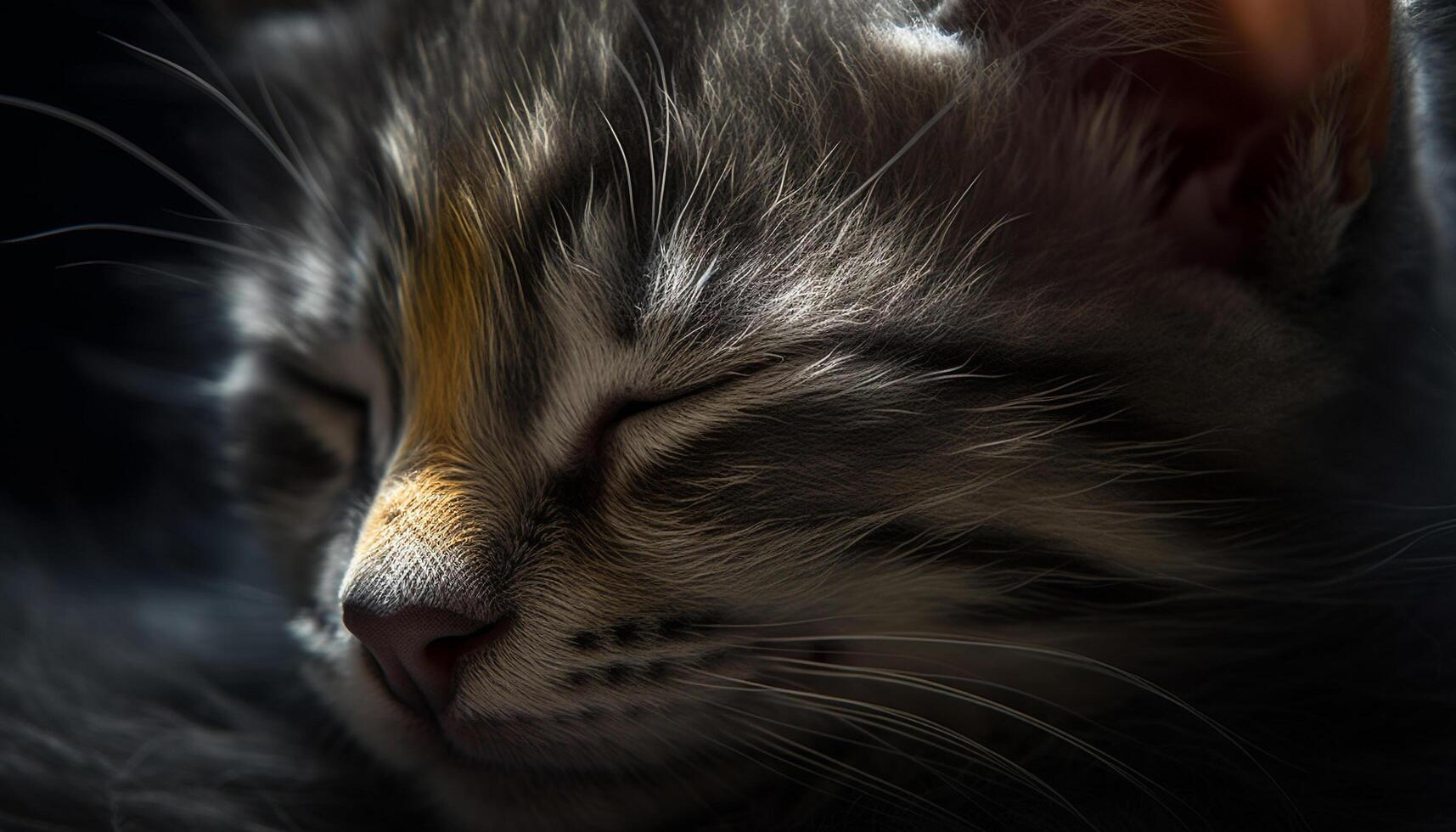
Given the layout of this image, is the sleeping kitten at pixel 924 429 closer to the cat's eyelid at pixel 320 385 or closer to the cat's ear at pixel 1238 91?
the cat's ear at pixel 1238 91

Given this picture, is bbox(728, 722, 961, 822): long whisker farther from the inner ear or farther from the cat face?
the inner ear

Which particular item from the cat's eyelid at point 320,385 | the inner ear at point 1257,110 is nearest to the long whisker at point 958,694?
the inner ear at point 1257,110

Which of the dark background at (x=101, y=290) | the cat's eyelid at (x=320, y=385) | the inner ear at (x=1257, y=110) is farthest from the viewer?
the dark background at (x=101, y=290)

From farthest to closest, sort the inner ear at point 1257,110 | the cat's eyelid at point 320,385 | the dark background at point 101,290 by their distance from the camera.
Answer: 1. the dark background at point 101,290
2. the cat's eyelid at point 320,385
3. the inner ear at point 1257,110

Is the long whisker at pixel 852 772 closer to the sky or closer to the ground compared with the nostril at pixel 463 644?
closer to the ground

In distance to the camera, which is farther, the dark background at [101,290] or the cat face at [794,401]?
the dark background at [101,290]

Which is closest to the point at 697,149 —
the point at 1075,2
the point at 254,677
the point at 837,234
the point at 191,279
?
the point at 837,234

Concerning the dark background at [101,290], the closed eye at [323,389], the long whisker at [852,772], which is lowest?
the long whisker at [852,772]
